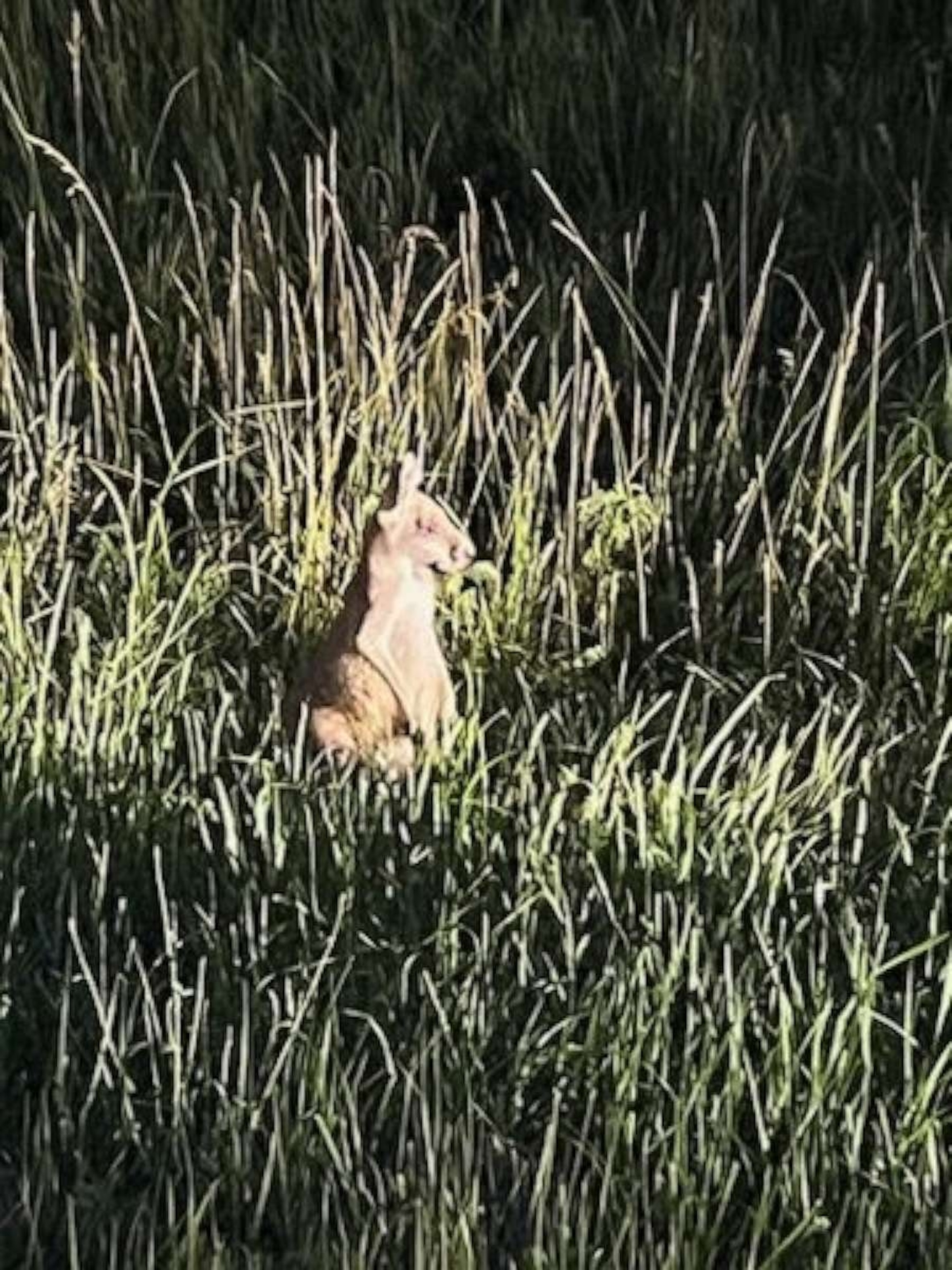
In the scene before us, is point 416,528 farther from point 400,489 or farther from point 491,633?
point 491,633

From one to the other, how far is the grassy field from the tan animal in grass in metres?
0.05

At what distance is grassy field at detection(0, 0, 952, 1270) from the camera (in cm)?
246

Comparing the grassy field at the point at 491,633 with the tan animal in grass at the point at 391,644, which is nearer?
the grassy field at the point at 491,633

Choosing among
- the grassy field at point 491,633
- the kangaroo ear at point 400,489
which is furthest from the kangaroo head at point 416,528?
the grassy field at point 491,633

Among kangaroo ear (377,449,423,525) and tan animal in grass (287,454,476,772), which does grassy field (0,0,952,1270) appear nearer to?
tan animal in grass (287,454,476,772)

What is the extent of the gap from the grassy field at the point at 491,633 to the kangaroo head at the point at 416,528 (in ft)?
0.77

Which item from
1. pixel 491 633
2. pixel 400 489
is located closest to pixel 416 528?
pixel 400 489

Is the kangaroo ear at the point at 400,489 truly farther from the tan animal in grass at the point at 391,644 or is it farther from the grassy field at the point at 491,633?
the grassy field at the point at 491,633

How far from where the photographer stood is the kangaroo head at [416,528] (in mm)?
2781

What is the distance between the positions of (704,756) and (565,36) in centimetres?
159

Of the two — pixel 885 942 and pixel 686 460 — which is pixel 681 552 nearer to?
pixel 686 460

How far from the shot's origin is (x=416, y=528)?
2.80m

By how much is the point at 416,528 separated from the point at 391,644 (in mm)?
120

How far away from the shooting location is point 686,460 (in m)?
3.52
